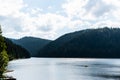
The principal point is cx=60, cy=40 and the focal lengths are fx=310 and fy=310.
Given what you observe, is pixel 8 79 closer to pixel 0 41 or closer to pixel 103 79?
pixel 0 41

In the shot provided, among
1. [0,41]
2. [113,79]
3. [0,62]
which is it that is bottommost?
[113,79]

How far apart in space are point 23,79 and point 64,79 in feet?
62.7

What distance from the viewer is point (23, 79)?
13788 cm

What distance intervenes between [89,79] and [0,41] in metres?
57.2

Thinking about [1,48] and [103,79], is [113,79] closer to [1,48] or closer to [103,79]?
[103,79]

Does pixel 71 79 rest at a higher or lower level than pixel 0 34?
lower

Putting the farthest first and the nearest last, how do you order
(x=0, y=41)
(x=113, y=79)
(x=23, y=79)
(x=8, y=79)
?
1. (x=113, y=79)
2. (x=23, y=79)
3. (x=8, y=79)
4. (x=0, y=41)

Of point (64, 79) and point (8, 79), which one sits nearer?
point (8, 79)

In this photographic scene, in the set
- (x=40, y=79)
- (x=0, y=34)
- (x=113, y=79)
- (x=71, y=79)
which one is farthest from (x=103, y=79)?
(x=0, y=34)

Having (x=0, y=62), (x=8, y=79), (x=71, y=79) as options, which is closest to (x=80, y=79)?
(x=71, y=79)

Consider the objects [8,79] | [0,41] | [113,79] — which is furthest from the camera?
[113,79]

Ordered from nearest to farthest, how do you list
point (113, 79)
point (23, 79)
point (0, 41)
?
point (0, 41) < point (23, 79) < point (113, 79)

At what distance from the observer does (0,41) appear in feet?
338

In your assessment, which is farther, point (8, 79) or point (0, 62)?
point (8, 79)
